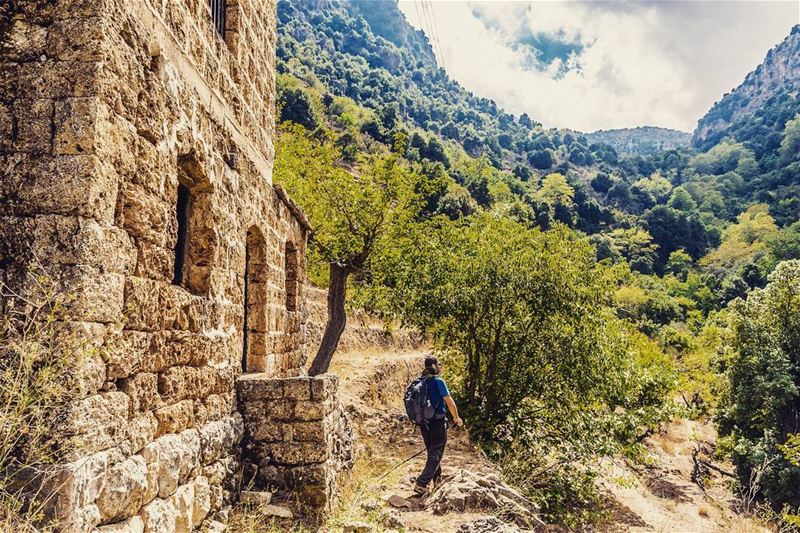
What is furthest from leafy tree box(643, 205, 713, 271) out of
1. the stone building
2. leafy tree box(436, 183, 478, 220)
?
the stone building

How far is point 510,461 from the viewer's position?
9320mm

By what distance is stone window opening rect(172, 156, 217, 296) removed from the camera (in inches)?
182

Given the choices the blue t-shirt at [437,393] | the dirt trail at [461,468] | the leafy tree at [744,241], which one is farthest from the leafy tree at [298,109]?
the leafy tree at [744,241]

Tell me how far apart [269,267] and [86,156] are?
3927 mm

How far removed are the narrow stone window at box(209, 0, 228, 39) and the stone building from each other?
3 cm

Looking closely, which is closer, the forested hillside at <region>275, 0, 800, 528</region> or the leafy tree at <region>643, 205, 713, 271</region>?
the forested hillside at <region>275, 0, 800, 528</region>

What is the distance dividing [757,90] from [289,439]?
185 m

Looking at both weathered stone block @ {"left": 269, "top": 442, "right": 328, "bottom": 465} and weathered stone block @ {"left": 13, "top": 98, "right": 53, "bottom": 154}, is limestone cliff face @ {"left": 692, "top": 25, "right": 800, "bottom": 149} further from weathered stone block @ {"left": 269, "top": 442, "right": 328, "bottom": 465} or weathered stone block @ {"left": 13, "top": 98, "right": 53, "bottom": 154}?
weathered stone block @ {"left": 13, "top": 98, "right": 53, "bottom": 154}

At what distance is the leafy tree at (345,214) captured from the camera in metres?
13.0

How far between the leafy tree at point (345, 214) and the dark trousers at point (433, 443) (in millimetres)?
6218

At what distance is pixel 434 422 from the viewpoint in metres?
6.28

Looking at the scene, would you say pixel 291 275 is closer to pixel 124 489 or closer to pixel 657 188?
pixel 124 489

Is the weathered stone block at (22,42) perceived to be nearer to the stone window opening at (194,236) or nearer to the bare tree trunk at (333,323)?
the stone window opening at (194,236)

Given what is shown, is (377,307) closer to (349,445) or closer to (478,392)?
(478,392)
